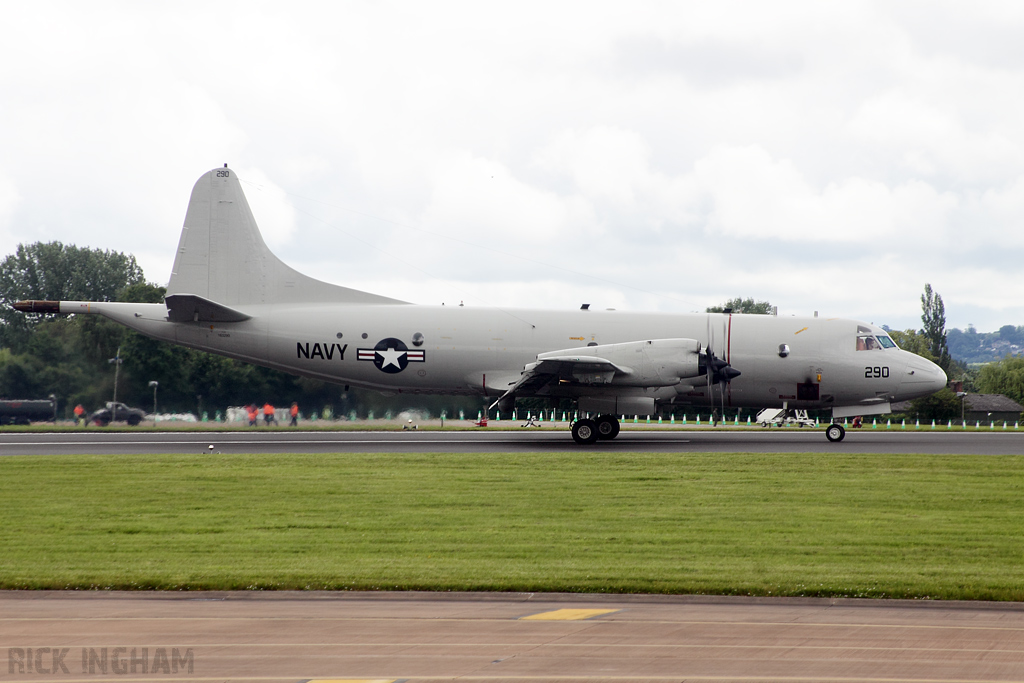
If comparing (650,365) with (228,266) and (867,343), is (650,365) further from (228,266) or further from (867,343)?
(228,266)

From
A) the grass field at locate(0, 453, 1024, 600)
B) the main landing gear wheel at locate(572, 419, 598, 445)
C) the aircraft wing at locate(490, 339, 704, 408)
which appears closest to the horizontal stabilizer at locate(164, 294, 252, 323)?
the grass field at locate(0, 453, 1024, 600)

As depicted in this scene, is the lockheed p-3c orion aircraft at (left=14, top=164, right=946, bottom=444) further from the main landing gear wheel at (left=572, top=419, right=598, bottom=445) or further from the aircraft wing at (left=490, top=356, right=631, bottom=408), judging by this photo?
A: the aircraft wing at (left=490, top=356, right=631, bottom=408)

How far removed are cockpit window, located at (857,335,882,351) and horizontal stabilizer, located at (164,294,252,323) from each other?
20789mm

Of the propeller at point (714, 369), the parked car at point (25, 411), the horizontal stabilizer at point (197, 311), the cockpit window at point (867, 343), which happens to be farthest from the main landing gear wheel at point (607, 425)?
the parked car at point (25, 411)

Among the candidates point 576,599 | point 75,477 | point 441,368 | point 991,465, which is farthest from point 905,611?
point 441,368

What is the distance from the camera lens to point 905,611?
915 centimetres

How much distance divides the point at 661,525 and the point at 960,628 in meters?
6.21

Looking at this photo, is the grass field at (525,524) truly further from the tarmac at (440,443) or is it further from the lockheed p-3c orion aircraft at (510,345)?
the lockheed p-3c orion aircraft at (510,345)

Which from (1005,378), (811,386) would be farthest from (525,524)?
(1005,378)

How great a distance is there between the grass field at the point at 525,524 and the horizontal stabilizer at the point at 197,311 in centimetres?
657

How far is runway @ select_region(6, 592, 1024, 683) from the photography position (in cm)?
694

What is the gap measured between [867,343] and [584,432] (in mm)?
10300

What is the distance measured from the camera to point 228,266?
29484 mm

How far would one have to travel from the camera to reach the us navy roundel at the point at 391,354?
28.3m
